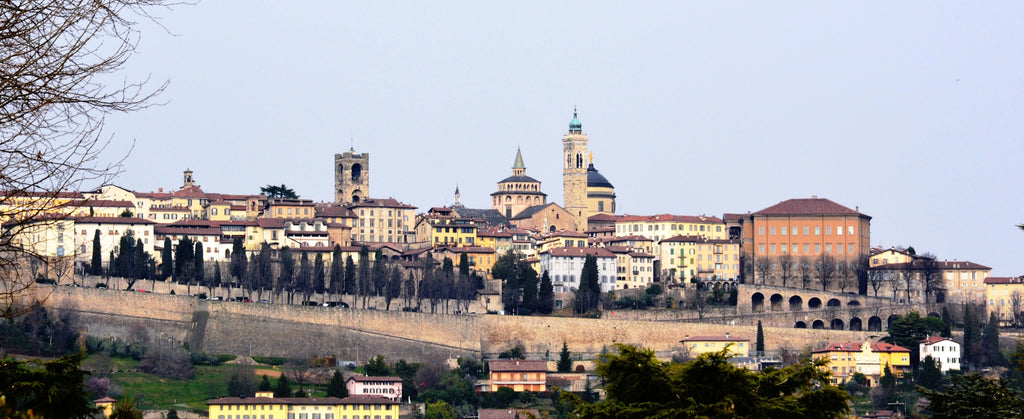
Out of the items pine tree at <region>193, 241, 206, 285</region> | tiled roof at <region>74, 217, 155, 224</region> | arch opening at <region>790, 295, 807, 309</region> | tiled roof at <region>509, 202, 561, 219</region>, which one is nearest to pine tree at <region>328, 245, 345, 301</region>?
pine tree at <region>193, 241, 206, 285</region>

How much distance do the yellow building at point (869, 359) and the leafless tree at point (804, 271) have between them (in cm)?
1184

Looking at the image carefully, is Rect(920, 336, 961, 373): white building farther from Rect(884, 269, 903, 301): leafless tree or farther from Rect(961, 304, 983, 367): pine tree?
Rect(884, 269, 903, 301): leafless tree

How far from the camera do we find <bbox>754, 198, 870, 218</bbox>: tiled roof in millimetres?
80125

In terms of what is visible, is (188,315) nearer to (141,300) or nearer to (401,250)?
(141,300)

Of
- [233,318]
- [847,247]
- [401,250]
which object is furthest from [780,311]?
[233,318]

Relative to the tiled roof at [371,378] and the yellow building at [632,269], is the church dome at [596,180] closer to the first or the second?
the yellow building at [632,269]

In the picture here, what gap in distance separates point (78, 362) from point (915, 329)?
5662 centimetres

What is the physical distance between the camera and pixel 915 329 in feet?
222

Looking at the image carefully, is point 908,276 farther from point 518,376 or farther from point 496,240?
point 518,376

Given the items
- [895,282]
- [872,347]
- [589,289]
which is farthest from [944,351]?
[589,289]

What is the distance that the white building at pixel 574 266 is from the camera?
79062 millimetres

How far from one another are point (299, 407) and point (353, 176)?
148 feet

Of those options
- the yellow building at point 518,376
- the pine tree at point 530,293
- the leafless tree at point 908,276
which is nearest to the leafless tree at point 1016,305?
the leafless tree at point 908,276

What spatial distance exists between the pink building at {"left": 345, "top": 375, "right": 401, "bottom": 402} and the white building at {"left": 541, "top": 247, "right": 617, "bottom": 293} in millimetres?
21496
